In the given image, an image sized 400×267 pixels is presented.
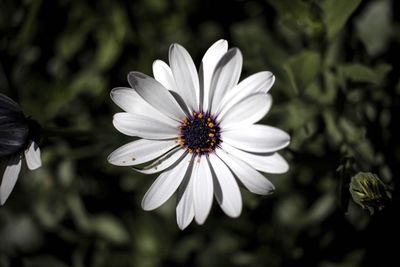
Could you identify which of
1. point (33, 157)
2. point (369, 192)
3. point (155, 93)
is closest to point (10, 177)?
point (33, 157)

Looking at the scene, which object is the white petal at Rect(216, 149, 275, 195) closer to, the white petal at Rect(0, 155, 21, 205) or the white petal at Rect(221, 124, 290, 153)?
the white petal at Rect(221, 124, 290, 153)

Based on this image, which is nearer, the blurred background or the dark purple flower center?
the dark purple flower center

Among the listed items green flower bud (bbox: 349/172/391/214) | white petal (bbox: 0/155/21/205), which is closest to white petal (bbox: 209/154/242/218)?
green flower bud (bbox: 349/172/391/214)

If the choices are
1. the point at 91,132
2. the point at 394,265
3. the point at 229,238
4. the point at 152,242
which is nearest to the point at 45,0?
the point at 91,132

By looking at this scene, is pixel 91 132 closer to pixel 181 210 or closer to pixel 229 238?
pixel 181 210

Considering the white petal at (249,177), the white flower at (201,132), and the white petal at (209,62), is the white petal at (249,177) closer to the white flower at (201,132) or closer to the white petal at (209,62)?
the white flower at (201,132)

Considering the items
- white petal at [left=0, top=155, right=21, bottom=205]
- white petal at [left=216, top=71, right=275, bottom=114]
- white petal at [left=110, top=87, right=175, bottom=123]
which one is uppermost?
white petal at [left=216, top=71, right=275, bottom=114]

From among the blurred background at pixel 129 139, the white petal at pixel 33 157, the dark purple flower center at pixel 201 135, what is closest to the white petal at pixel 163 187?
the dark purple flower center at pixel 201 135
